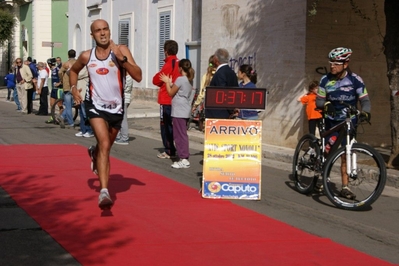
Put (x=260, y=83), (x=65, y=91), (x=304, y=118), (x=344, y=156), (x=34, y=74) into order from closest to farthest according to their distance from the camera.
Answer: (x=344, y=156) → (x=304, y=118) → (x=260, y=83) → (x=65, y=91) → (x=34, y=74)

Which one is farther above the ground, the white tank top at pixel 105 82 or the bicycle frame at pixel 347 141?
the white tank top at pixel 105 82

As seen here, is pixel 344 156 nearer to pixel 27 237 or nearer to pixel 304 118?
pixel 27 237

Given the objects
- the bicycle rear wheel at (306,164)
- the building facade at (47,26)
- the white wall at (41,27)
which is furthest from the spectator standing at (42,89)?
the white wall at (41,27)

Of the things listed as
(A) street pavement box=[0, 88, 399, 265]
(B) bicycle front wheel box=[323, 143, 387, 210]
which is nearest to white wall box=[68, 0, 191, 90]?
(A) street pavement box=[0, 88, 399, 265]

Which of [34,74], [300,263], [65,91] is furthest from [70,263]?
[34,74]

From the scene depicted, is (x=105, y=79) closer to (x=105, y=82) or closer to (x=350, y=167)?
(x=105, y=82)

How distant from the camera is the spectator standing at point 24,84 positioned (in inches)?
934

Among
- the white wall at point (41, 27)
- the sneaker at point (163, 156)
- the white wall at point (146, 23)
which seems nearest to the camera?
the sneaker at point (163, 156)

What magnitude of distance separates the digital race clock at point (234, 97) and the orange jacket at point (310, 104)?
15.2 ft

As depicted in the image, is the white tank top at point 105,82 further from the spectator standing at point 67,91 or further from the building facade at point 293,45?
the spectator standing at point 67,91

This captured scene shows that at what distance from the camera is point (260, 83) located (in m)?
16.2

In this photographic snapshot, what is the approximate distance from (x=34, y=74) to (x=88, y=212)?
1712cm

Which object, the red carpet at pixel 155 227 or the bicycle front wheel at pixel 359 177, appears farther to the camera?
the bicycle front wheel at pixel 359 177

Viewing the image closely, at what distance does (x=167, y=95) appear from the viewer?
12.5 meters
